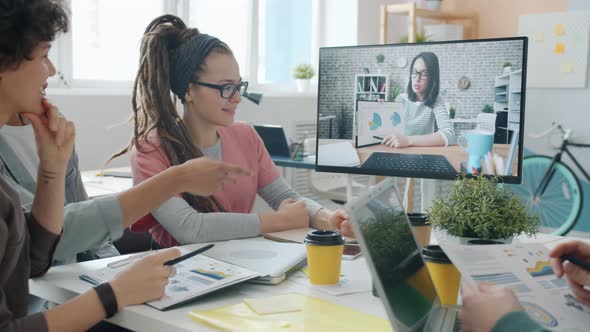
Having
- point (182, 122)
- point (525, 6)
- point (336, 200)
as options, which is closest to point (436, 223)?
point (182, 122)

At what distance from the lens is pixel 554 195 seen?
5000 mm

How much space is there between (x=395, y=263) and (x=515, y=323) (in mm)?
182

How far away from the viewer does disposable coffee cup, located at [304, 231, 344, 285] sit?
1.32 meters

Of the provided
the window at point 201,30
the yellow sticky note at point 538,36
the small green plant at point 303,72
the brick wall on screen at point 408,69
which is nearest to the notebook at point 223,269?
the brick wall on screen at point 408,69

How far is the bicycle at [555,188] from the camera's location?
4770 mm

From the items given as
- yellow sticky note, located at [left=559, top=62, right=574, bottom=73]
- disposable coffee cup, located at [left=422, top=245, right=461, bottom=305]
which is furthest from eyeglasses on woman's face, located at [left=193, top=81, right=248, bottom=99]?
Answer: yellow sticky note, located at [left=559, top=62, right=574, bottom=73]

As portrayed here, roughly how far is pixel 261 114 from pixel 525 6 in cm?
231

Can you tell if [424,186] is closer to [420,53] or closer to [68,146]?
[420,53]

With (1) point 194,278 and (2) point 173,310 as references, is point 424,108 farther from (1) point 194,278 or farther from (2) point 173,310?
(2) point 173,310

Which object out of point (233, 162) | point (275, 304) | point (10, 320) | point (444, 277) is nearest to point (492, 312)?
point (444, 277)

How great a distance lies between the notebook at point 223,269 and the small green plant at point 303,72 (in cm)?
354

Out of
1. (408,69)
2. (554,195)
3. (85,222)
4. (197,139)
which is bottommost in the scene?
(554,195)

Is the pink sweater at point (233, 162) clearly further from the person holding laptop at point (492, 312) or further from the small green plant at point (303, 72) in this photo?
the small green plant at point (303, 72)

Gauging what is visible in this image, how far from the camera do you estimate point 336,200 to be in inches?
185
